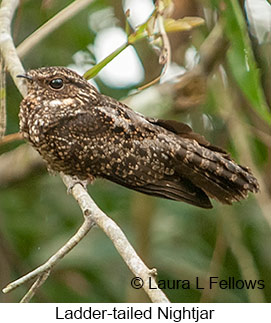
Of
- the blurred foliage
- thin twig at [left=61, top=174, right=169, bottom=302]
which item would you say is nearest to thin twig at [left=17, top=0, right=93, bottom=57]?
the blurred foliage

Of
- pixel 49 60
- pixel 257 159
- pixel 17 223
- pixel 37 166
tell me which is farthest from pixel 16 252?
pixel 257 159

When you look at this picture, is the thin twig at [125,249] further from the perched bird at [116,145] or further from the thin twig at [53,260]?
the perched bird at [116,145]

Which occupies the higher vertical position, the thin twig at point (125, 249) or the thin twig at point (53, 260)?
the thin twig at point (125, 249)

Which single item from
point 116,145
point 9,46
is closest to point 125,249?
point 116,145

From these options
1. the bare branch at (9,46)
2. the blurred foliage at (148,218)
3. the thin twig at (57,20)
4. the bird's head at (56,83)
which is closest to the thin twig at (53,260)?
the bird's head at (56,83)

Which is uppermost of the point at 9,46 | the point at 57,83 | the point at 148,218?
the point at 9,46

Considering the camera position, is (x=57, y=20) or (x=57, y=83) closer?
(x=57, y=83)

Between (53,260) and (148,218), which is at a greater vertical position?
(53,260)

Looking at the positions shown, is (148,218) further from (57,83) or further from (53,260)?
(53,260)
